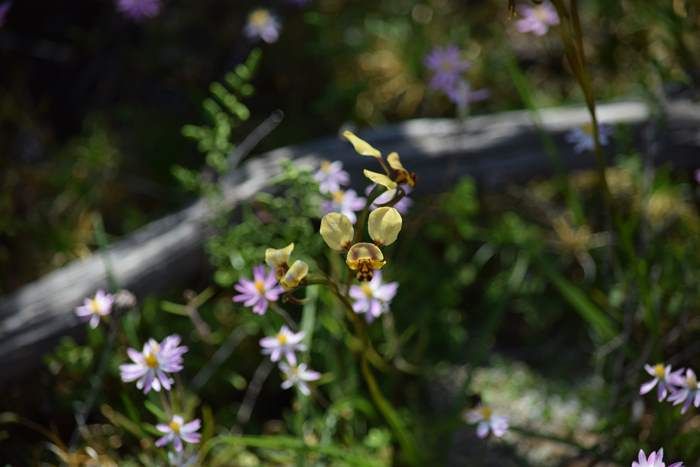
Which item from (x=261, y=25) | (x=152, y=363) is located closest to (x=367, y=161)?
(x=261, y=25)

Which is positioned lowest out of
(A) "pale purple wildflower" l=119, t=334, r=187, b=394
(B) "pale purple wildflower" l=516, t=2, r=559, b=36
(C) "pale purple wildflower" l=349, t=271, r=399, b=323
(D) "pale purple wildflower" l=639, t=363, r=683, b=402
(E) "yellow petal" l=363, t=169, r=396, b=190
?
(D) "pale purple wildflower" l=639, t=363, r=683, b=402

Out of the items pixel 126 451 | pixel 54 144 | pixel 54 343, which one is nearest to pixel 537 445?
pixel 126 451

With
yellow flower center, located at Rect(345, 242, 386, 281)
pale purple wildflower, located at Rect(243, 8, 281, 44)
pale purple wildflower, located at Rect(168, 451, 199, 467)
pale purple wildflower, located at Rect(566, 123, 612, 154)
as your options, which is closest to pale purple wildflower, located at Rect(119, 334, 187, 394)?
pale purple wildflower, located at Rect(168, 451, 199, 467)

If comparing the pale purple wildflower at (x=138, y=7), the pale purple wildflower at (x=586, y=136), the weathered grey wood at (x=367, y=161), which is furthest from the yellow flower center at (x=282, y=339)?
the pale purple wildflower at (x=138, y=7)

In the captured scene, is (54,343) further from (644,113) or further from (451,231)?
(644,113)

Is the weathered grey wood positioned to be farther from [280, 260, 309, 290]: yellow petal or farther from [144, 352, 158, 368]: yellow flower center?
[280, 260, 309, 290]: yellow petal
